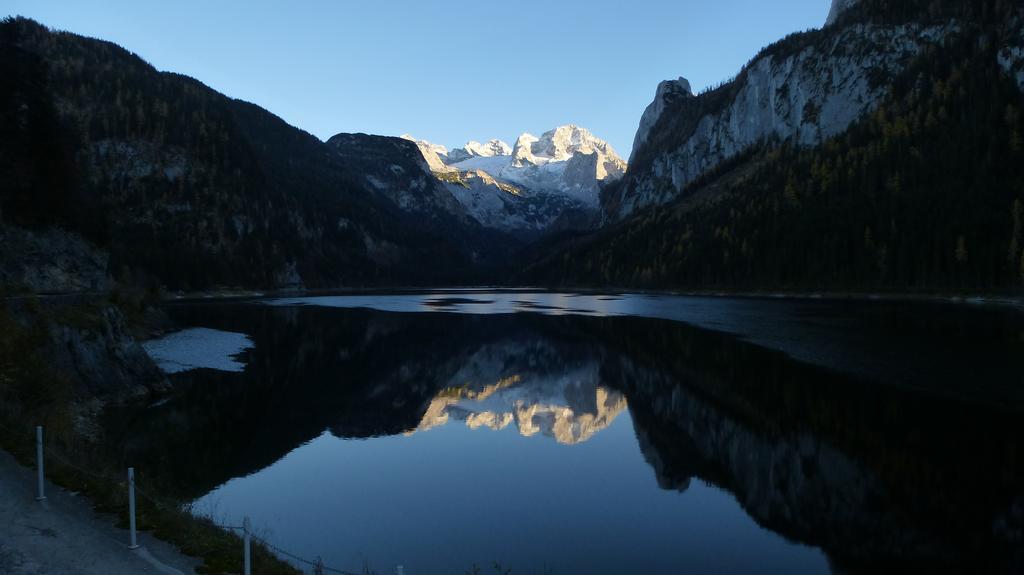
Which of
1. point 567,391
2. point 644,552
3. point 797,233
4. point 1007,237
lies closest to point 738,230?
point 797,233

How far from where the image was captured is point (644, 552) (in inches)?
751

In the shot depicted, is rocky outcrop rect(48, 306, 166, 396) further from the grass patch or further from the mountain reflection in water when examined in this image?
the mountain reflection in water

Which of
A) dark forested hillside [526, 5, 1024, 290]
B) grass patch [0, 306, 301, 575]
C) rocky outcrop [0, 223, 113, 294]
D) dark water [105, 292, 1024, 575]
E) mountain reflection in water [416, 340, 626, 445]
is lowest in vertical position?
mountain reflection in water [416, 340, 626, 445]

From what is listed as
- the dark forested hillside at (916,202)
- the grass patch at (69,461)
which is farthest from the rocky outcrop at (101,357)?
the dark forested hillside at (916,202)

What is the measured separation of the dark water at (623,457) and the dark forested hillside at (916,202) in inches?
3138

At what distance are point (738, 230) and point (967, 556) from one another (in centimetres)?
18981

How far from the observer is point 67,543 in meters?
13.2

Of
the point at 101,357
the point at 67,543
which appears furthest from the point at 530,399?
the point at 67,543

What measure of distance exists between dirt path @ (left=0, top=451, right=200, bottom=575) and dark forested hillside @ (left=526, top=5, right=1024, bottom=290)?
5474 inches

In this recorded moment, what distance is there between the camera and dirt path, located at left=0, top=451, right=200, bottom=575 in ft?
40.1

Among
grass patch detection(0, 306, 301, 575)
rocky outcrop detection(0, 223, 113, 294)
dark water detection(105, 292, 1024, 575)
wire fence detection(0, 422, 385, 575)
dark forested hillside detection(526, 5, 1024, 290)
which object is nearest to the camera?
grass patch detection(0, 306, 301, 575)

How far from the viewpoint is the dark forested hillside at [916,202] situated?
127 metres

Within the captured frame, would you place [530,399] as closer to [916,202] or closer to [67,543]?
[67,543]

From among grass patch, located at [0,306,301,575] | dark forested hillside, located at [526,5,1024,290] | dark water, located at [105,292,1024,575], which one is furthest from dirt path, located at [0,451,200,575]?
dark forested hillside, located at [526,5,1024,290]
